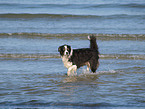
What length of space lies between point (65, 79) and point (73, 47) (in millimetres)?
3838

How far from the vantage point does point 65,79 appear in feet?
25.4

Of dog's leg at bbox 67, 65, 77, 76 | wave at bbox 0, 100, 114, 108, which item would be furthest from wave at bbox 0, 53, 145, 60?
wave at bbox 0, 100, 114, 108

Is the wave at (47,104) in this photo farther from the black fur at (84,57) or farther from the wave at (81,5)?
the wave at (81,5)

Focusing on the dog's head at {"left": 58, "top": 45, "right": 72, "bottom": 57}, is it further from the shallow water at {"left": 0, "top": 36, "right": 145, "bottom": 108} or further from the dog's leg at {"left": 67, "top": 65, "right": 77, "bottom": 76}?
the shallow water at {"left": 0, "top": 36, "right": 145, "bottom": 108}

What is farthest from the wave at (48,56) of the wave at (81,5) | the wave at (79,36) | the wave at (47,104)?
the wave at (81,5)

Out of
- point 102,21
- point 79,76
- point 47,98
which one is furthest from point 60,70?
point 102,21

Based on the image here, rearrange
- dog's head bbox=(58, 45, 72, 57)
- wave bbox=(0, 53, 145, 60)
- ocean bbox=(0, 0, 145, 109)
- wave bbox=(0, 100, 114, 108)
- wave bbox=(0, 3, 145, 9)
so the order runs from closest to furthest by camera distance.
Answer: wave bbox=(0, 100, 114, 108) < ocean bbox=(0, 0, 145, 109) < dog's head bbox=(58, 45, 72, 57) < wave bbox=(0, 53, 145, 60) < wave bbox=(0, 3, 145, 9)

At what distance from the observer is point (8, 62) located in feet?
31.7

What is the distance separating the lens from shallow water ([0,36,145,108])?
5902 millimetres


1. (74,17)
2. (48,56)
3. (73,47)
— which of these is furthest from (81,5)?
(48,56)

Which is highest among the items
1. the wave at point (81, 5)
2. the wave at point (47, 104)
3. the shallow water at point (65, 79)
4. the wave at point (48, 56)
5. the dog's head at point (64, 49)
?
the wave at point (81, 5)

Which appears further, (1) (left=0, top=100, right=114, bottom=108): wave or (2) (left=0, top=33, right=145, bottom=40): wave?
(2) (left=0, top=33, right=145, bottom=40): wave

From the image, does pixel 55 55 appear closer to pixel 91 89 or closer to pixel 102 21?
pixel 91 89

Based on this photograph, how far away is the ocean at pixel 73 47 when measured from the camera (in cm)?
608
